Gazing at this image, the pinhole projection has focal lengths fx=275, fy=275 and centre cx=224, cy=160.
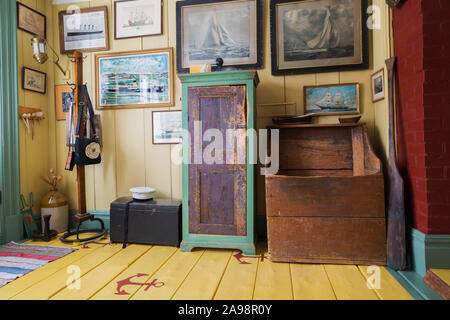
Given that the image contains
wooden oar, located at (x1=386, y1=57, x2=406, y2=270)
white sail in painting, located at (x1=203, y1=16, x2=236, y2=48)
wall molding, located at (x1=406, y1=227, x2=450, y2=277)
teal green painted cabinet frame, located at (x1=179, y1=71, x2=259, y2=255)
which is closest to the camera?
wall molding, located at (x1=406, y1=227, x2=450, y2=277)

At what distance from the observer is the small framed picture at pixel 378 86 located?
2.41 metres

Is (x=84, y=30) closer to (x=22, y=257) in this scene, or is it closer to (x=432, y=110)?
(x=22, y=257)

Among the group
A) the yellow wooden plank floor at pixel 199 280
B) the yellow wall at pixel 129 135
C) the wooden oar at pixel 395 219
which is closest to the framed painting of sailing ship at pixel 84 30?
the yellow wall at pixel 129 135

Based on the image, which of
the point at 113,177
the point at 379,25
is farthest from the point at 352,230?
the point at 113,177

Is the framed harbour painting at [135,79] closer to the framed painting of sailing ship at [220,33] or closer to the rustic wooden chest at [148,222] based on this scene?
the framed painting of sailing ship at [220,33]

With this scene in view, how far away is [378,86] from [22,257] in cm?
347

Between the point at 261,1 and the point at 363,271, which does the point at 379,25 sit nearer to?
the point at 261,1

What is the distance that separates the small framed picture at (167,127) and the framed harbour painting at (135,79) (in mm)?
112

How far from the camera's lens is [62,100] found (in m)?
3.28

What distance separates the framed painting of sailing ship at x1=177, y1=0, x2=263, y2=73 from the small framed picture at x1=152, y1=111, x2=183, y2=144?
51 cm

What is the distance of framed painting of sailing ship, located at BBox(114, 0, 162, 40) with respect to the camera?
9.97ft
